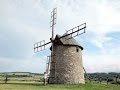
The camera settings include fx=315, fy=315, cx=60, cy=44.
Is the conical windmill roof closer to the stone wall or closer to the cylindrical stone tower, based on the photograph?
the cylindrical stone tower

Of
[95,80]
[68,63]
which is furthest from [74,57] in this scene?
[95,80]

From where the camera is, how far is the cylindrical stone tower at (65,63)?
40.5m

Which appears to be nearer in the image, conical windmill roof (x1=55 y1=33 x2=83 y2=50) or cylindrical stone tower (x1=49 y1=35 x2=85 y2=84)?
cylindrical stone tower (x1=49 y1=35 x2=85 y2=84)

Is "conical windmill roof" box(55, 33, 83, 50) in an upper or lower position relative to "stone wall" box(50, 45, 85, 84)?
upper

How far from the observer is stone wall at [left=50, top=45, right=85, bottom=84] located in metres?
40.4

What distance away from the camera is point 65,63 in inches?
1596

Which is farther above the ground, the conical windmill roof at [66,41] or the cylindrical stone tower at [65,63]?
the conical windmill roof at [66,41]

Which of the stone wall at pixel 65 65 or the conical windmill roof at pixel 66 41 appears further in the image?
the conical windmill roof at pixel 66 41

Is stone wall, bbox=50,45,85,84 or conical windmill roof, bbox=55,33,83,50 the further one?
Answer: conical windmill roof, bbox=55,33,83,50

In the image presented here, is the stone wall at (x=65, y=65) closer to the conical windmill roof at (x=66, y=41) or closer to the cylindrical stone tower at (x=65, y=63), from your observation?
the cylindrical stone tower at (x=65, y=63)

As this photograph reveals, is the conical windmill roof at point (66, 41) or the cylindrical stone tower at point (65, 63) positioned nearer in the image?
the cylindrical stone tower at point (65, 63)

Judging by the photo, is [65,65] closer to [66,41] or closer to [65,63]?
[65,63]

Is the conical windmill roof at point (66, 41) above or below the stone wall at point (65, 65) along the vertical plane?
above

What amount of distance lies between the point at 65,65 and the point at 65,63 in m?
0.26
